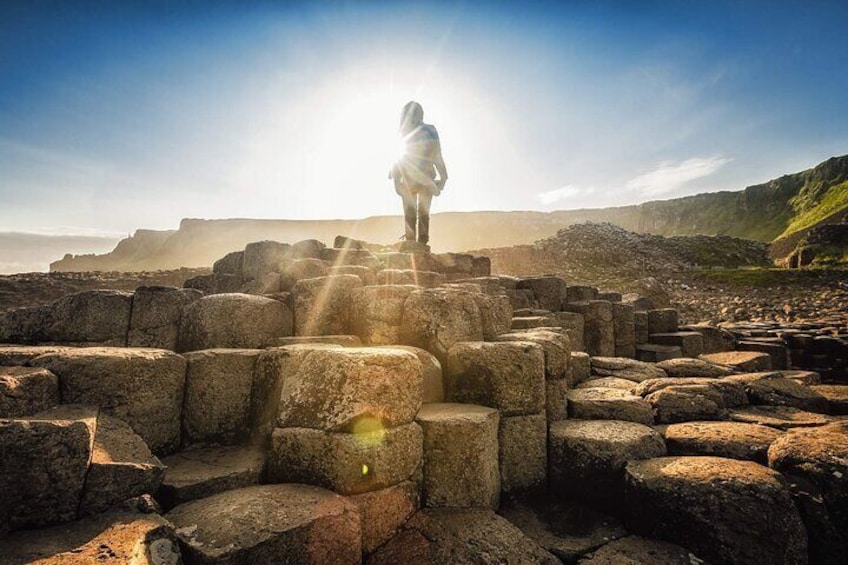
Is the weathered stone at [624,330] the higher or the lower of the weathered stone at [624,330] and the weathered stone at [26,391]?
the lower

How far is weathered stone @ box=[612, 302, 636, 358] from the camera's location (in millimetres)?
10102

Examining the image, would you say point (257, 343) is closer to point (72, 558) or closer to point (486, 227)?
point (72, 558)

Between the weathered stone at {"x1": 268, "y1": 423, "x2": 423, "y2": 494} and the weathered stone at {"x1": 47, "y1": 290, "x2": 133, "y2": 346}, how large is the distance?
2.77 metres

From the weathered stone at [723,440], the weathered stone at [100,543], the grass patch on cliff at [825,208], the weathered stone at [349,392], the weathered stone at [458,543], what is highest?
the grass patch on cliff at [825,208]

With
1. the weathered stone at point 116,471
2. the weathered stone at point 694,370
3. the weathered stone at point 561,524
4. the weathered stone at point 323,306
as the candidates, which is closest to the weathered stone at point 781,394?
the weathered stone at point 694,370

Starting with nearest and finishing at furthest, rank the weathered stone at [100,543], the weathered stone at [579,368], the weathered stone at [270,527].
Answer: the weathered stone at [100,543] < the weathered stone at [270,527] < the weathered stone at [579,368]

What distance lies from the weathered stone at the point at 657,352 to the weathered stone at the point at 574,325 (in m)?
1.89

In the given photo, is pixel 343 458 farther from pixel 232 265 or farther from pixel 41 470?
pixel 232 265

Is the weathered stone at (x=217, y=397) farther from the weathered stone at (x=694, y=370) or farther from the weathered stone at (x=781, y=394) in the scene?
the weathered stone at (x=694, y=370)

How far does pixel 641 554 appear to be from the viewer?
9.64ft

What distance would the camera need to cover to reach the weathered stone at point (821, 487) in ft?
9.42

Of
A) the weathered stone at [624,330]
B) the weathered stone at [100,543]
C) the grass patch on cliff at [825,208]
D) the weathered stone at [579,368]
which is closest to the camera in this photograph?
the weathered stone at [100,543]

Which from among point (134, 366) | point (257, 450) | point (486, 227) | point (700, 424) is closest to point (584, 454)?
point (700, 424)

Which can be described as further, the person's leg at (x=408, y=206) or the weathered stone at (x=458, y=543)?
the person's leg at (x=408, y=206)
